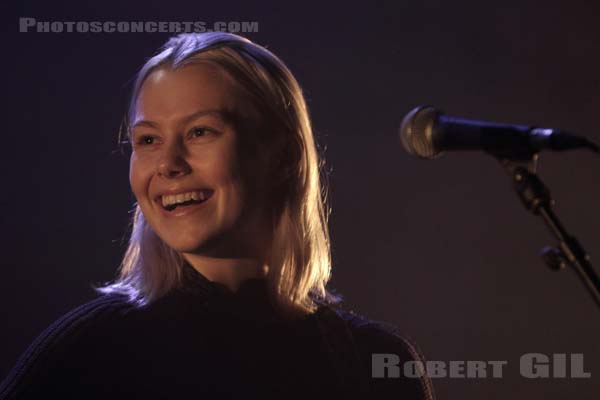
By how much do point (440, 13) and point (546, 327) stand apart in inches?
48.6

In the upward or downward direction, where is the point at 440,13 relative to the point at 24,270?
upward

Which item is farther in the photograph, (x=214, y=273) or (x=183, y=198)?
(x=214, y=273)

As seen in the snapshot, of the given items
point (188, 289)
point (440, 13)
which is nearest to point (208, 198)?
point (188, 289)

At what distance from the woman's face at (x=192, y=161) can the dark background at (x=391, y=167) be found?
91cm

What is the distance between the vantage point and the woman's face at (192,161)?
1511 mm

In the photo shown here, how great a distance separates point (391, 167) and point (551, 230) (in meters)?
1.60

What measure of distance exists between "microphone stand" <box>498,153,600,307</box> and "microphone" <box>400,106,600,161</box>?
0.02 m

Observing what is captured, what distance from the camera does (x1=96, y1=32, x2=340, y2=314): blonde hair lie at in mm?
1620

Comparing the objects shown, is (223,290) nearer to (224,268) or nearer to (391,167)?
(224,268)

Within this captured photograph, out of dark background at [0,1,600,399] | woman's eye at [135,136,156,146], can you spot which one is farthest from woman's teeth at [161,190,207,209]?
dark background at [0,1,600,399]

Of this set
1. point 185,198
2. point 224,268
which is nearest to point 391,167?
point 224,268

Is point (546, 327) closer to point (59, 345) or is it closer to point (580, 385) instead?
point (580, 385)

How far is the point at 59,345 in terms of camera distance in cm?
147

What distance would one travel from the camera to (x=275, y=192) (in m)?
1.73
